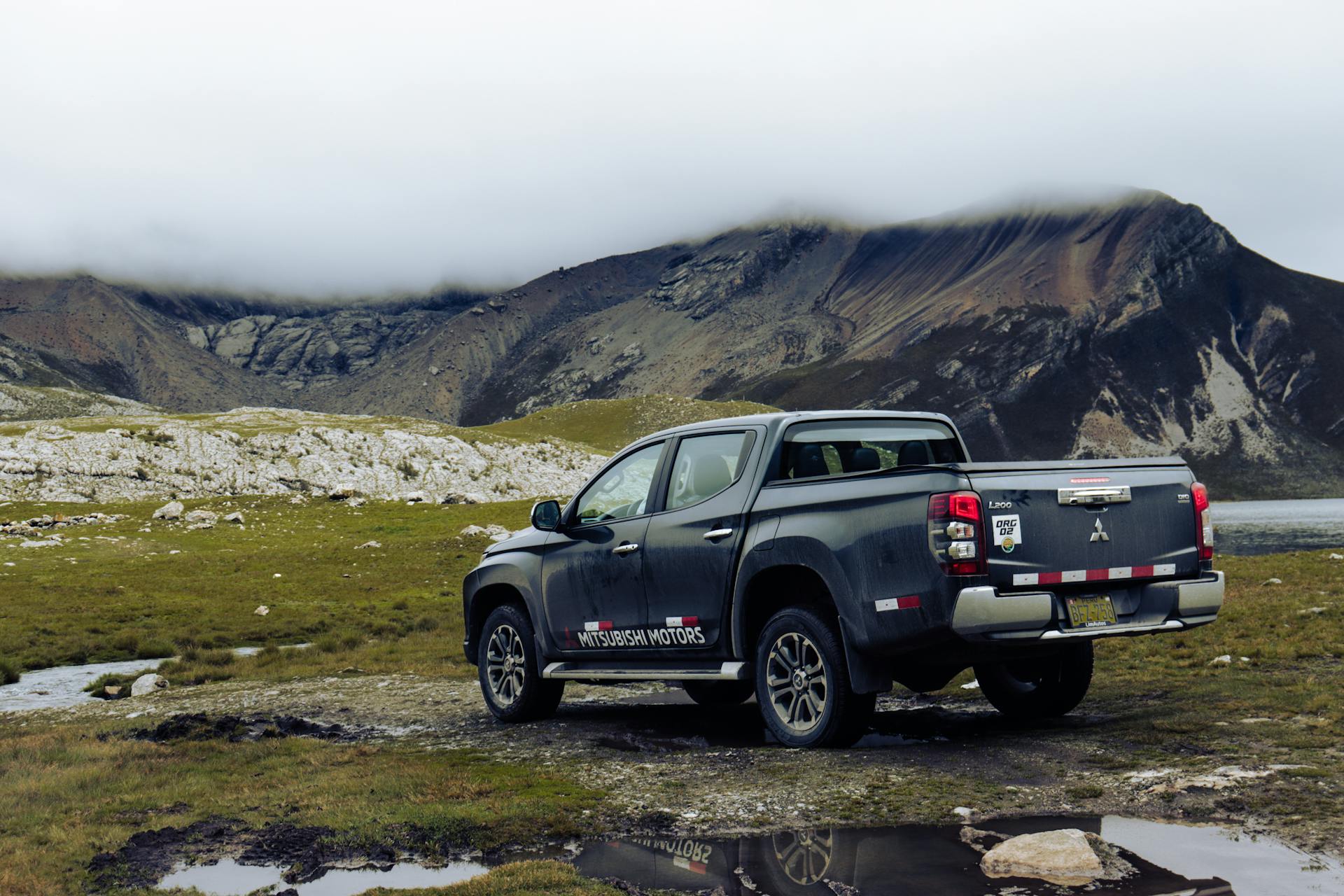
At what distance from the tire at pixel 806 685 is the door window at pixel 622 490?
2030mm

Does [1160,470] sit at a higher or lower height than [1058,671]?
higher

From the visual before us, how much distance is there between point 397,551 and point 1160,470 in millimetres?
37268

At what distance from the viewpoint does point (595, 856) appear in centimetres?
613

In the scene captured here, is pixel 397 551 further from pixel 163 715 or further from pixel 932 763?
pixel 932 763

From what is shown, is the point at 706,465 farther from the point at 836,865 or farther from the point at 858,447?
the point at 836,865

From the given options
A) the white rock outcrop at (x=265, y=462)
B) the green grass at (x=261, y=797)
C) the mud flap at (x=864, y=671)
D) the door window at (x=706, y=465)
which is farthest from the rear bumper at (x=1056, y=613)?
the white rock outcrop at (x=265, y=462)

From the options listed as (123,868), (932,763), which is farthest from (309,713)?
(932,763)

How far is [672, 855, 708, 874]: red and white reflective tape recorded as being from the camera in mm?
5797

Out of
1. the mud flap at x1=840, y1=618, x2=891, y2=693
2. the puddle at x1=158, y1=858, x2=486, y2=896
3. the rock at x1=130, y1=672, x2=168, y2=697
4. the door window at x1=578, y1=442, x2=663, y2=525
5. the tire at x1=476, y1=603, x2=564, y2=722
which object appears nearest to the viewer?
the puddle at x1=158, y1=858, x2=486, y2=896

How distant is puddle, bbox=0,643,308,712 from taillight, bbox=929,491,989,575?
1253cm

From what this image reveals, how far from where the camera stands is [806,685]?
29.0ft

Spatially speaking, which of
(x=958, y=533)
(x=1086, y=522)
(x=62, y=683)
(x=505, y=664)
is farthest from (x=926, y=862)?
(x=62, y=683)

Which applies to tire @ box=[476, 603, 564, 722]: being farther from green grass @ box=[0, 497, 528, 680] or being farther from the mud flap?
green grass @ box=[0, 497, 528, 680]

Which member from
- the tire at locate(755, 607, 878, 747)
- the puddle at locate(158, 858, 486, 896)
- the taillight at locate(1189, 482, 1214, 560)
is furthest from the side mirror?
the taillight at locate(1189, 482, 1214, 560)
